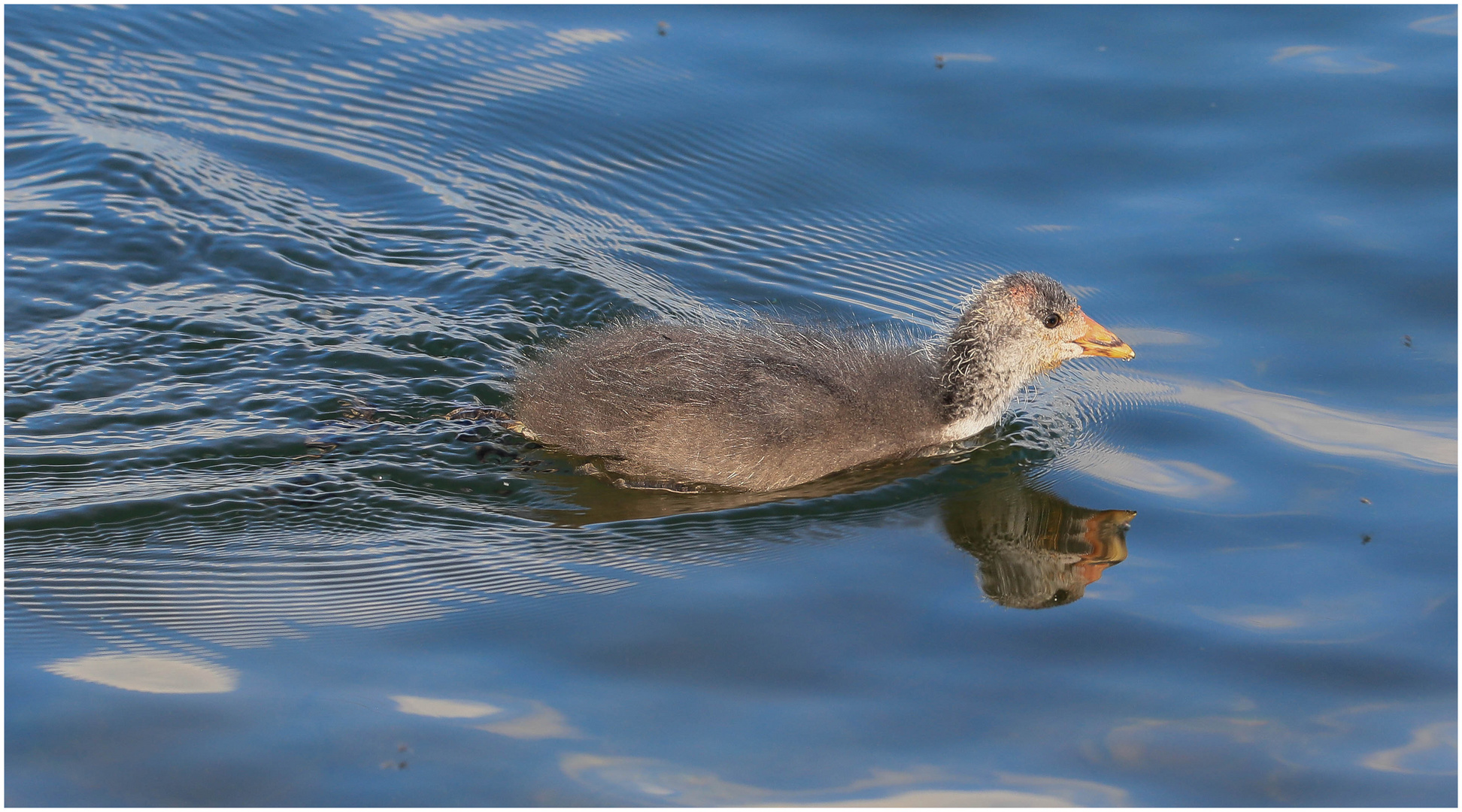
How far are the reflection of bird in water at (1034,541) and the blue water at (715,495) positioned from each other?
2cm

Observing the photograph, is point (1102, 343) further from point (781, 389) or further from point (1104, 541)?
point (781, 389)

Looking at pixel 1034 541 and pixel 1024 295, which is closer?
pixel 1034 541

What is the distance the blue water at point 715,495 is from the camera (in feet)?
12.5

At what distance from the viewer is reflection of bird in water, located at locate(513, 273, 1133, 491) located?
16.8 ft

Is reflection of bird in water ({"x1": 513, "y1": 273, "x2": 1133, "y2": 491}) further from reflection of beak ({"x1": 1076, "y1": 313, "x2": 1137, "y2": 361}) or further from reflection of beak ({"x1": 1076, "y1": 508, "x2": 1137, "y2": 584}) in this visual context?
reflection of beak ({"x1": 1076, "y1": 508, "x2": 1137, "y2": 584})

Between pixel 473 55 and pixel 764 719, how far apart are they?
5.79m

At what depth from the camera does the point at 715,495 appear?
5156 mm

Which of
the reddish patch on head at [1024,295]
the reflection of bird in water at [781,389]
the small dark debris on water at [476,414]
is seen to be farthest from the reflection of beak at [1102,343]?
the small dark debris on water at [476,414]

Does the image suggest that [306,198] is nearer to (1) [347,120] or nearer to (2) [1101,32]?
(1) [347,120]

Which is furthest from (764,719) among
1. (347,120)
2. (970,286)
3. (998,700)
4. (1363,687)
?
(347,120)

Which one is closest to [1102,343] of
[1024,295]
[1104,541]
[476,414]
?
[1024,295]

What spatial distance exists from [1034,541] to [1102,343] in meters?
1.03

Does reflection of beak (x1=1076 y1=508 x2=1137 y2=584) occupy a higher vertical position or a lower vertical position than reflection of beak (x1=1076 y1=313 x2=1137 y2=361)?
lower

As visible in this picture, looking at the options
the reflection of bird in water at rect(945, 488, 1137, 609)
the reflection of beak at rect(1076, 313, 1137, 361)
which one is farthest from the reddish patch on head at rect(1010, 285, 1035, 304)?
the reflection of bird in water at rect(945, 488, 1137, 609)
